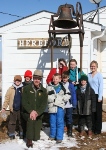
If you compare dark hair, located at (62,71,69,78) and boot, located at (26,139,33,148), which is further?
dark hair, located at (62,71,69,78)

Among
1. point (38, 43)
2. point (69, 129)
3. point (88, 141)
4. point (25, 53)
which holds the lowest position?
point (88, 141)

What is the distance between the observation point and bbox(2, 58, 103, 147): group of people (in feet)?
17.3

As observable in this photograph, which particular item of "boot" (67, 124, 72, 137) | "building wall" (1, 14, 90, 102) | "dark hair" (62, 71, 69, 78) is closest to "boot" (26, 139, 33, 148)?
"boot" (67, 124, 72, 137)

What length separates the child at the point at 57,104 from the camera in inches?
216

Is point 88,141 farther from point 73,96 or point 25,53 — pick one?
point 25,53

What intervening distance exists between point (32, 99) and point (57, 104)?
550 mm

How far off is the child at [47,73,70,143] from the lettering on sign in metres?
2.71

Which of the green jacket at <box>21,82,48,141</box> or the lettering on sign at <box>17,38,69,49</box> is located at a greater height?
the lettering on sign at <box>17,38,69,49</box>

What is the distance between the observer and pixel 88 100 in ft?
19.1

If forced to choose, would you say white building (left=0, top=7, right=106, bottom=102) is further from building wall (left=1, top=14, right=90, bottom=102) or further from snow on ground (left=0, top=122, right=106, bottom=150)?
snow on ground (left=0, top=122, right=106, bottom=150)

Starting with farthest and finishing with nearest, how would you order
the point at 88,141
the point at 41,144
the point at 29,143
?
the point at 88,141
the point at 41,144
the point at 29,143

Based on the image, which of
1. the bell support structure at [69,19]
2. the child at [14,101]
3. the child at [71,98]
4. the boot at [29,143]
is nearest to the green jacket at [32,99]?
the child at [14,101]

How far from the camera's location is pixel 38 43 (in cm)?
816

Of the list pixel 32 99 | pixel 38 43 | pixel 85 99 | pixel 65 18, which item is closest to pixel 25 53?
pixel 38 43
